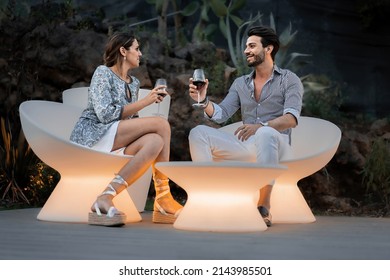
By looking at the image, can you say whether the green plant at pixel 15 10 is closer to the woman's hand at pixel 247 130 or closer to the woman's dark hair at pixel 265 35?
the woman's dark hair at pixel 265 35

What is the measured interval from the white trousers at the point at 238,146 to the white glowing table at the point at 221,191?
279 millimetres

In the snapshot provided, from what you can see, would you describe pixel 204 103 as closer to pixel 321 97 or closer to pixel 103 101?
pixel 103 101

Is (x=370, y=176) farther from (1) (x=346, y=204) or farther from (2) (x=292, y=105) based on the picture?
(2) (x=292, y=105)

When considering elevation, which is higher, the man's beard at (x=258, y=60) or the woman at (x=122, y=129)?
the man's beard at (x=258, y=60)

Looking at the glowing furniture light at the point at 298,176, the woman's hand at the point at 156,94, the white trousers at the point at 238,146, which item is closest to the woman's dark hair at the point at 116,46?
the woman's hand at the point at 156,94

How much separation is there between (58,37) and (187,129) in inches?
66.0

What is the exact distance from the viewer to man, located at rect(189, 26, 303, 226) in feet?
13.2

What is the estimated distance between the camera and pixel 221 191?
3.69 m

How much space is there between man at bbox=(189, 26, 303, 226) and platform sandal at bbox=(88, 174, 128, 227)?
513 millimetres

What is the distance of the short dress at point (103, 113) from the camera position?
4.11m

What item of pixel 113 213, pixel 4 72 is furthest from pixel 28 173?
pixel 113 213

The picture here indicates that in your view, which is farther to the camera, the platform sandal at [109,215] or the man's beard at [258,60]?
the man's beard at [258,60]

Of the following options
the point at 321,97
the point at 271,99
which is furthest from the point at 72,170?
the point at 321,97

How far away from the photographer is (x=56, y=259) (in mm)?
2609
